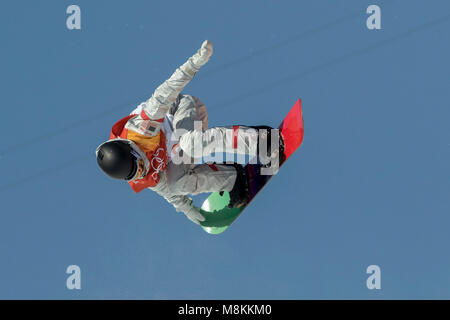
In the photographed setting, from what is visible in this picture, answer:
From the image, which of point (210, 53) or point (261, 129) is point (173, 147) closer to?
point (261, 129)

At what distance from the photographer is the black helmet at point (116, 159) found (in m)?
8.76

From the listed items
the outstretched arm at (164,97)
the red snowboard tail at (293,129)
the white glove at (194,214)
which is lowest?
the white glove at (194,214)

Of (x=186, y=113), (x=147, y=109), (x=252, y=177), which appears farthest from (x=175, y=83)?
(x=252, y=177)

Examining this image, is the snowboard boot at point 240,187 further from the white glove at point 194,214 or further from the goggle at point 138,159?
the goggle at point 138,159

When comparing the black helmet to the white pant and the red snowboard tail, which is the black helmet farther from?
the red snowboard tail

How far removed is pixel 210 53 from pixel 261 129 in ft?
4.69

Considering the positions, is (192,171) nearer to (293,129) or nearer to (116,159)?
(116,159)

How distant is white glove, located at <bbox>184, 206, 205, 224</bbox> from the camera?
10.8m

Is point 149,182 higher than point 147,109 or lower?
lower

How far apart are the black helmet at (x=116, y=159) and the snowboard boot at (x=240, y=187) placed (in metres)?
1.82

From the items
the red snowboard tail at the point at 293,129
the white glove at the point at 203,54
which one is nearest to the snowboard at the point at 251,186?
the red snowboard tail at the point at 293,129

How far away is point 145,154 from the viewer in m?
9.17

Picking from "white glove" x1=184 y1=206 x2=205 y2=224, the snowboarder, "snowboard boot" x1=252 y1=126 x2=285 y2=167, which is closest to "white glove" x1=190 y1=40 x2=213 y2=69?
the snowboarder

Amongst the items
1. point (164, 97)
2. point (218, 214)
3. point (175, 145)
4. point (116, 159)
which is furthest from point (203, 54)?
point (218, 214)
